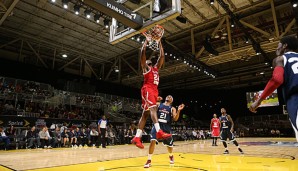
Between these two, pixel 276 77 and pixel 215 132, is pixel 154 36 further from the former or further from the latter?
pixel 215 132

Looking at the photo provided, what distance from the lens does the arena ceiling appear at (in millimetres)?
13789

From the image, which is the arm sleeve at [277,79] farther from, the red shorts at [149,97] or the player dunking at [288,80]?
the red shorts at [149,97]

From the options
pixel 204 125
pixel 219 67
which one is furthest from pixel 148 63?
pixel 204 125

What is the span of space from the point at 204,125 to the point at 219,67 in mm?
10362

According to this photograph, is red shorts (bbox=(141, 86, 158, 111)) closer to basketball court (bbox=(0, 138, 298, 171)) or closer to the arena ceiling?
basketball court (bbox=(0, 138, 298, 171))

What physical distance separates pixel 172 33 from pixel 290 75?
1553 centimetres

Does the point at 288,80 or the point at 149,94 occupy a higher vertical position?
the point at 149,94

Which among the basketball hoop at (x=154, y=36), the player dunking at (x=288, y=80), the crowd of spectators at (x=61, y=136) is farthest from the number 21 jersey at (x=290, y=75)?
the crowd of spectators at (x=61, y=136)

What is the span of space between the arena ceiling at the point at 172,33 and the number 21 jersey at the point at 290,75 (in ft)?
36.0

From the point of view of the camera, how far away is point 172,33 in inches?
678

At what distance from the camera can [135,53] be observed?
21609mm

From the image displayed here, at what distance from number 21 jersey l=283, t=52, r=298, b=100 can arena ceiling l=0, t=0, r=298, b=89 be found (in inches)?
432

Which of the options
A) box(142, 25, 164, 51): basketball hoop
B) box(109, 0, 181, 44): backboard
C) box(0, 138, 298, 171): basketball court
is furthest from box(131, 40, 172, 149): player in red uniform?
box(109, 0, 181, 44): backboard

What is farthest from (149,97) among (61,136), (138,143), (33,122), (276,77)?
(33,122)
